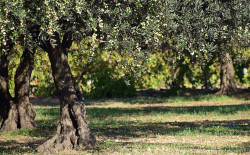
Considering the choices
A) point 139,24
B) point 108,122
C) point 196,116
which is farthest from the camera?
point 196,116

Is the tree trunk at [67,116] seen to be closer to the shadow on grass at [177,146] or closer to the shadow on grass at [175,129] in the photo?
the shadow on grass at [177,146]

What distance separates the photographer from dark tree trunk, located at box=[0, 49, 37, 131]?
540 inches

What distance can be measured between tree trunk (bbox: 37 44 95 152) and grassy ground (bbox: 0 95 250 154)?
49cm

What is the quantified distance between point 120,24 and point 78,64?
15016 mm

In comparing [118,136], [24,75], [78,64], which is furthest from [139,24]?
[78,64]

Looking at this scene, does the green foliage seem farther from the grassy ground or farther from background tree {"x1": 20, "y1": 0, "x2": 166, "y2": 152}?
background tree {"x1": 20, "y1": 0, "x2": 166, "y2": 152}

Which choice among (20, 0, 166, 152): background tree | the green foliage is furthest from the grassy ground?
the green foliage

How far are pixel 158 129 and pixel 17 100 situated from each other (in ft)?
17.2

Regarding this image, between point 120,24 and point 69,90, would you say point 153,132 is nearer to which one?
point 69,90

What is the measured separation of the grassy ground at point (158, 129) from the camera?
33.4 ft

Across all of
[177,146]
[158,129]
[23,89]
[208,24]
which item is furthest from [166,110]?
[177,146]

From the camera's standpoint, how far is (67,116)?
1059 centimetres

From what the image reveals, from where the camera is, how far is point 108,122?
15.6m

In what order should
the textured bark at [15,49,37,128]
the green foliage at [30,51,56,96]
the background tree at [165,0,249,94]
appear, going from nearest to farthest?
the background tree at [165,0,249,94], the textured bark at [15,49,37,128], the green foliage at [30,51,56,96]
